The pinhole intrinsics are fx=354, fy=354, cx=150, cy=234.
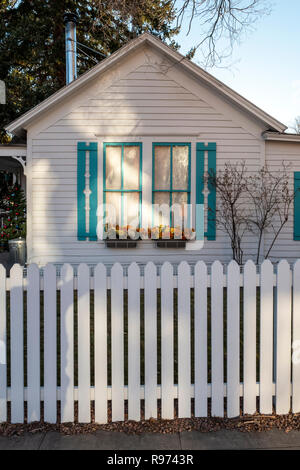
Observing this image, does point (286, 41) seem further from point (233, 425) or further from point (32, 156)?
point (233, 425)

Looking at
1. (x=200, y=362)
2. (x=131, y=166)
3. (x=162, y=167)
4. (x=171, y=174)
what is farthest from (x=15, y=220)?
(x=200, y=362)

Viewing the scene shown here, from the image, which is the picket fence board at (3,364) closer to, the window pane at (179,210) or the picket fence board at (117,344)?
the picket fence board at (117,344)

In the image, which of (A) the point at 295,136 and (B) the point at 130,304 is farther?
(A) the point at 295,136

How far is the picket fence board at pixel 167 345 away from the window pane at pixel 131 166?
17.1 ft

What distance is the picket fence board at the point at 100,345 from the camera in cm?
236

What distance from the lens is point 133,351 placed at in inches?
95.0

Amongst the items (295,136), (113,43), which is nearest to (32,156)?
(295,136)

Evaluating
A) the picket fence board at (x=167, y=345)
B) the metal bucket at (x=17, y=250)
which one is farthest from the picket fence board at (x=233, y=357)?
the metal bucket at (x=17, y=250)

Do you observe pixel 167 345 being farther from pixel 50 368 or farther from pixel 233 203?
pixel 233 203

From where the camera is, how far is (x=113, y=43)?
16578 millimetres

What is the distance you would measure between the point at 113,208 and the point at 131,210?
0.38m

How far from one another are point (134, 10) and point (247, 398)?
19.5 feet

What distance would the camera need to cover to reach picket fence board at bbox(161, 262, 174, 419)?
239 cm

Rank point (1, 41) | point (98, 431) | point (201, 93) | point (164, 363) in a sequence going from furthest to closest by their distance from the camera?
point (1, 41), point (201, 93), point (164, 363), point (98, 431)
